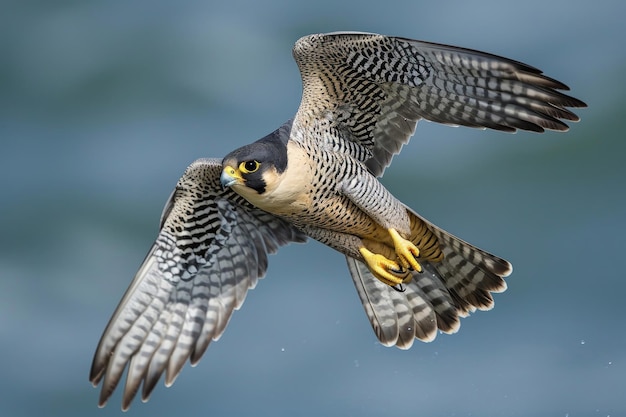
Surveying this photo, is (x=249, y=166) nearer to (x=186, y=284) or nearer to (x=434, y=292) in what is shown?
(x=186, y=284)

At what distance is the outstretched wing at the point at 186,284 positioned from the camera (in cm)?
863

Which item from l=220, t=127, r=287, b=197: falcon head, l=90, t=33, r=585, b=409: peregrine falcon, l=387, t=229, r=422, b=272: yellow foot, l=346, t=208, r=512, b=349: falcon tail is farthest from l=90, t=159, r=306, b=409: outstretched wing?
l=387, t=229, r=422, b=272: yellow foot

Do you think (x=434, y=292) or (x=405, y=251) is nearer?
(x=405, y=251)

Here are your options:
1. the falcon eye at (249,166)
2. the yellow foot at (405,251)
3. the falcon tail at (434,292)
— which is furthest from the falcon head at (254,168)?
the falcon tail at (434,292)

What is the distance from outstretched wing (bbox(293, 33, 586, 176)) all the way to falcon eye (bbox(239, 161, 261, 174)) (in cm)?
66

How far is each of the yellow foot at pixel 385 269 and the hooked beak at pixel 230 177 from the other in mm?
1318

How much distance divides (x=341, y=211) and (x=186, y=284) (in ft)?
5.20

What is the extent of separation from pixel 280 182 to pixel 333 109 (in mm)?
779

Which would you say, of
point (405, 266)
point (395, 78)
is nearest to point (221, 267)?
point (405, 266)

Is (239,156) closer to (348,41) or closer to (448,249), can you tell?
(348,41)

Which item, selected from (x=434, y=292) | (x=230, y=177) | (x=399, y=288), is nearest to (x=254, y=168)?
(x=230, y=177)

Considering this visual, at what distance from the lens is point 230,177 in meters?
7.50

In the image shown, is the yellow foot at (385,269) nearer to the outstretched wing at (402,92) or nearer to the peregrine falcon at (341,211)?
the peregrine falcon at (341,211)

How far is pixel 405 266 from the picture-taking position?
8266 millimetres
